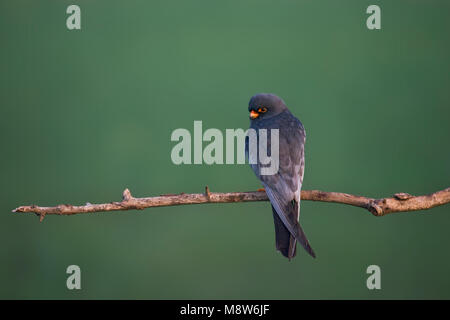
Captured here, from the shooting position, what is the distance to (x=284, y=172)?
3059mm

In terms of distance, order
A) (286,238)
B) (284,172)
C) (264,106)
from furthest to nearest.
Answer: (264,106) < (284,172) < (286,238)

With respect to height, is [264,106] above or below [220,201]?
above

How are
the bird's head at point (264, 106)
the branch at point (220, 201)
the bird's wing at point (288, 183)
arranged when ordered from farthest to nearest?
the bird's head at point (264, 106) < the bird's wing at point (288, 183) < the branch at point (220, 201)

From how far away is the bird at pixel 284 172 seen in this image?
2898 millimetres

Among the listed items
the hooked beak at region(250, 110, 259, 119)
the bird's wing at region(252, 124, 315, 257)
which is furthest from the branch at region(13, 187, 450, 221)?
the hooked beak at region(250, 110, 259, 119)

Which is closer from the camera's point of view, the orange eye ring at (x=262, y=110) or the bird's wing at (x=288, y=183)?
the bird's wing at (x=288, y=183)

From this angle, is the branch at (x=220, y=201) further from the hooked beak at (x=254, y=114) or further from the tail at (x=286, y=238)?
the hooked beak at (x=254, y=114)

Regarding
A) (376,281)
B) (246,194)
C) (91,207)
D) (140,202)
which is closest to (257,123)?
(246,194)

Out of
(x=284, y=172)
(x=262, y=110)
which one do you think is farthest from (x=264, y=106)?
(x=284, y=172)

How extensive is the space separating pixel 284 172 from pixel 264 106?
0.61 metres

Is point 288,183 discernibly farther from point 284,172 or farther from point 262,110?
point 262,110

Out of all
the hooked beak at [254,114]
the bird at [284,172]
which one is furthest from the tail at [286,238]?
the hooked beak at [254,114]

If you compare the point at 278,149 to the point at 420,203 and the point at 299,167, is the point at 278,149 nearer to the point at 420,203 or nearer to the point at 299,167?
the point at 299,167

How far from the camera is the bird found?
9.51ft
